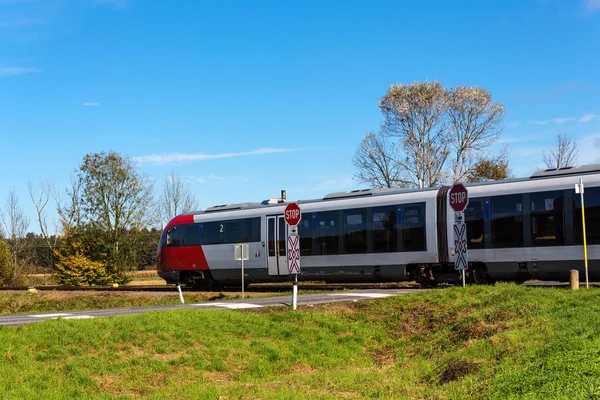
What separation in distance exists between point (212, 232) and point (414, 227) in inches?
449

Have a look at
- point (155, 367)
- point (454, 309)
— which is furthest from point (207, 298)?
point (155, 367)

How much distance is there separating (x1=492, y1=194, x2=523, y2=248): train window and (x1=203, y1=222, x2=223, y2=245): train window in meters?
14.1

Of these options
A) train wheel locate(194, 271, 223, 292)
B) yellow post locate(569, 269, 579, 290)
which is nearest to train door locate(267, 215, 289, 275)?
train wheel locate(194, 271, 223, 292)

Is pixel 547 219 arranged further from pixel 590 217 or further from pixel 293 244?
pixel 293 244

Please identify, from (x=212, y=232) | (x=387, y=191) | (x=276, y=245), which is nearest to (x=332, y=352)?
(x=387, y=191)

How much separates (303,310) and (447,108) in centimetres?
3837

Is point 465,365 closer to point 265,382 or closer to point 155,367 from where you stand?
point 265,382

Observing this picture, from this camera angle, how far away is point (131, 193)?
5934 cm

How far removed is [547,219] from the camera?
2434 cm

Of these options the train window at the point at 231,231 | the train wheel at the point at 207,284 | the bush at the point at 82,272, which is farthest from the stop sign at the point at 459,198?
the bush at the point at 82,272

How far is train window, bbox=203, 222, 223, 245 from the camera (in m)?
35.2

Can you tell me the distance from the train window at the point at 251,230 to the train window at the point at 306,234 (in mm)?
2431

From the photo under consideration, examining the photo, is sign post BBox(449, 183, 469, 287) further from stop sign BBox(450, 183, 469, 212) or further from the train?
the train

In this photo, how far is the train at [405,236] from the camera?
24109mm
